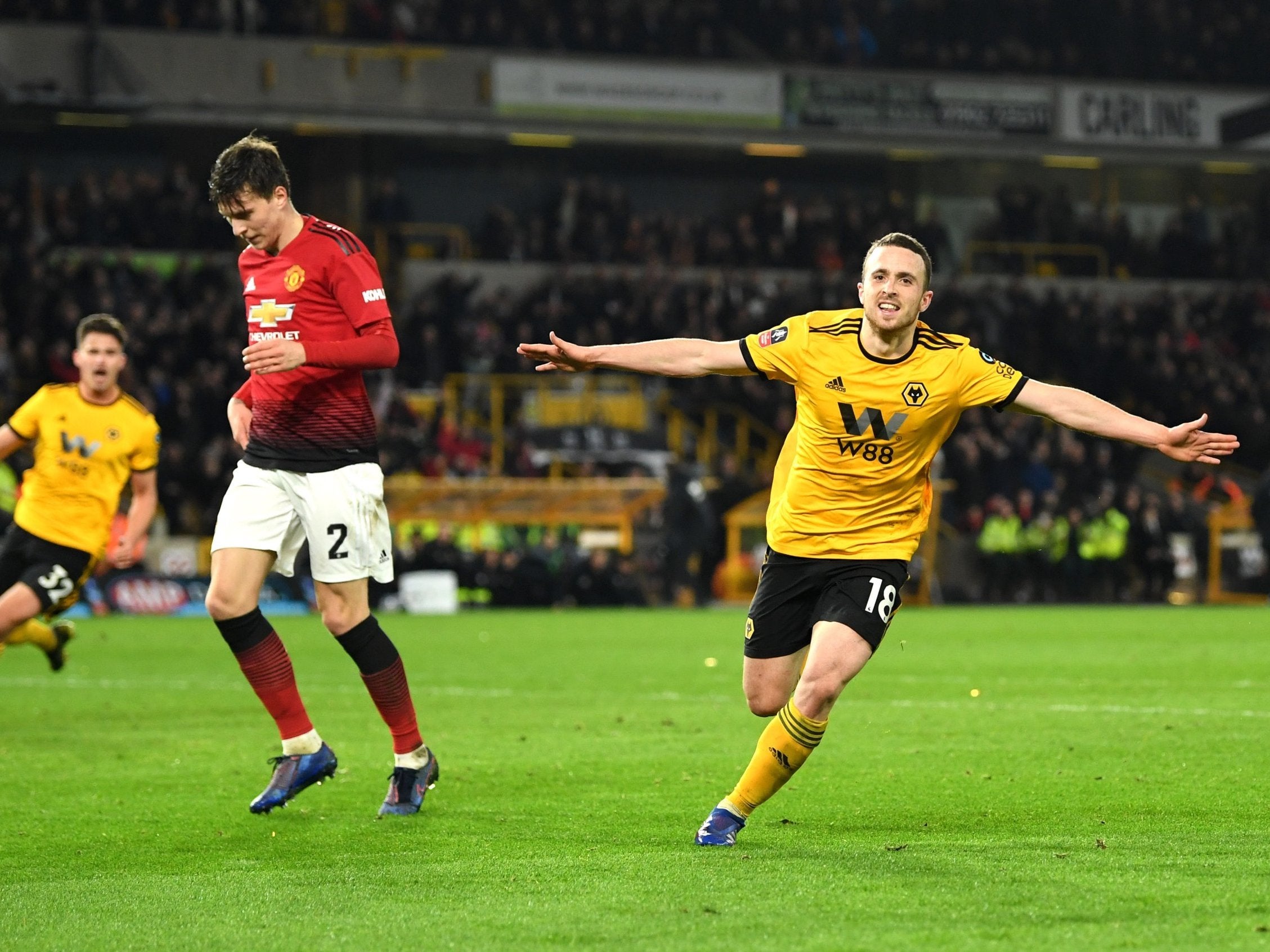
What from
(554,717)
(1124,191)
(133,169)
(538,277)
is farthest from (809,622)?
(1124,191)

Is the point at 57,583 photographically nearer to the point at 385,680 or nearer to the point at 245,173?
the point at 385,680

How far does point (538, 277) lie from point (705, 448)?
490 cm

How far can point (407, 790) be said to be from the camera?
7.23m

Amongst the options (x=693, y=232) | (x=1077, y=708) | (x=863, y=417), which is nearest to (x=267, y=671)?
(x=863, y=417)

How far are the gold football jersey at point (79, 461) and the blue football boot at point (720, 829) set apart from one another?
17.3 feet

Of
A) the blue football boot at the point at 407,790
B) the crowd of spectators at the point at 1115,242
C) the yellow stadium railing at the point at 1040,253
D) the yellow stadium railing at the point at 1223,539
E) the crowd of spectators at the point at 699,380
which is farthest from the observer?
the crowd of spectators at the point at 1115,242

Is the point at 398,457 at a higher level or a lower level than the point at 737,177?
lower

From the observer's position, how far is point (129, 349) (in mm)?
28234

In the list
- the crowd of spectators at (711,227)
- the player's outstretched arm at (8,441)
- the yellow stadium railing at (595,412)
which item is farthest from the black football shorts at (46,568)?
the yellow stadium railing at (595,412)

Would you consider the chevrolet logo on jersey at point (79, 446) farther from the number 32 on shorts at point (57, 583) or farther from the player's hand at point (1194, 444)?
the player's hand at point (1194, 444)

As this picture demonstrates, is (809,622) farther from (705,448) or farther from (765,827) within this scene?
(705,448)

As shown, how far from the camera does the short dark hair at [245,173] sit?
708 cm

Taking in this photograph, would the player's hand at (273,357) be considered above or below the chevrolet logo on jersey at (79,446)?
above

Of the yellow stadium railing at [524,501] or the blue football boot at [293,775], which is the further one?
the yellow stadium railing at [524,501]
